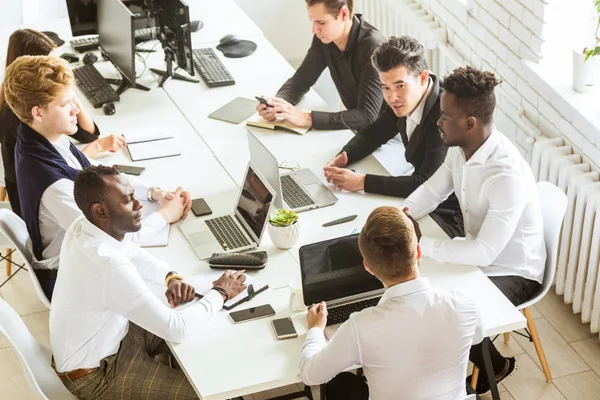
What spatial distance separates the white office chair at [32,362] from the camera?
2725 mm

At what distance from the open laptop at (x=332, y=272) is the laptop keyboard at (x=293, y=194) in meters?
0.65

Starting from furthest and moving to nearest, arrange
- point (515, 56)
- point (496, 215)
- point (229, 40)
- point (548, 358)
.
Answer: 1. point (229, 40)
2. point (515, 56)
3. point (548, 358)
4. point (496, 215)

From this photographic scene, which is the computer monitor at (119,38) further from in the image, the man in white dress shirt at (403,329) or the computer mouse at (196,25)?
the man in white dress shirt at (403,329)

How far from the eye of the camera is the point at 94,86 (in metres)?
4.47

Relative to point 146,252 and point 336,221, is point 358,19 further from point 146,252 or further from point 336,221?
point 146,252

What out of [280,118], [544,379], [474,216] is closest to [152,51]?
[280,118]

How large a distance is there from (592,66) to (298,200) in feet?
4.50

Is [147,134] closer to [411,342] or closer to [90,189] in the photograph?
[90,189]

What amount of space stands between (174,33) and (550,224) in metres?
2.19

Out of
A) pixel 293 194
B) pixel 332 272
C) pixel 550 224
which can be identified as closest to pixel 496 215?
pixel 550 224

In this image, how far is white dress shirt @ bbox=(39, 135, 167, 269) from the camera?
127 inches

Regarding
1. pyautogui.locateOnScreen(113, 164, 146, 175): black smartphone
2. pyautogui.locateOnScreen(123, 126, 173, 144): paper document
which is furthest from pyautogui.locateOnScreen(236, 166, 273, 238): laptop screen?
pyautogui.locateOnScreen(123, 126, 173, 144): paper document

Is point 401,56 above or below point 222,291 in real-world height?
above

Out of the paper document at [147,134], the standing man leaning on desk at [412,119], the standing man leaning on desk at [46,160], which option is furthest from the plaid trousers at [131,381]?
the paper document at [147,134]
